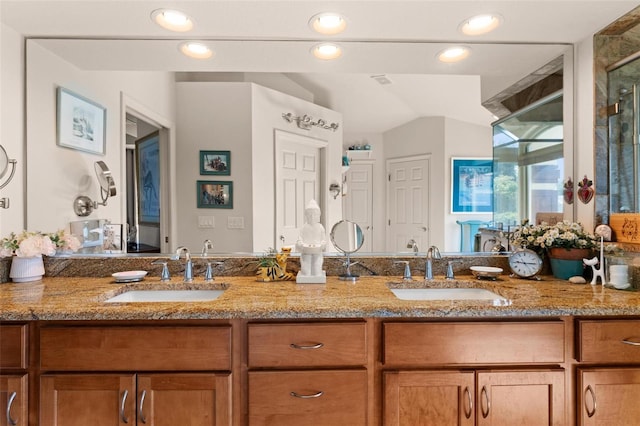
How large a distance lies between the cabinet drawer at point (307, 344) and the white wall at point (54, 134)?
118 centimetres

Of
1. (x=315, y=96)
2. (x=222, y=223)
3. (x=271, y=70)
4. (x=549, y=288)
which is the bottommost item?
(x=549, y=288)

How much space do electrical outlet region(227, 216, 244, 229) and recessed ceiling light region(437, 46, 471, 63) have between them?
141 centimetres

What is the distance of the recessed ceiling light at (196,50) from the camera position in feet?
6.07

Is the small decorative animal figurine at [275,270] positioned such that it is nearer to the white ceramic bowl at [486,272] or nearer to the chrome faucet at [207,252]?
the chrome faucet at [207,252]

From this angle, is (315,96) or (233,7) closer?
(233,7)

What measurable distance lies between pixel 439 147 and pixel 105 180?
184 cm

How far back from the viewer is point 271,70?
195 cm

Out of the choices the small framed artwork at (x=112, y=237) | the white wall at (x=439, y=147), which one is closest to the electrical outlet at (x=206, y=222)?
the small framed artwork at (x=112, y=237)

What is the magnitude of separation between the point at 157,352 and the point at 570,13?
2.33 metres

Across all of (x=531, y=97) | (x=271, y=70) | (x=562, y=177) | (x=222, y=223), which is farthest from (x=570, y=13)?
(x=222, y=223)

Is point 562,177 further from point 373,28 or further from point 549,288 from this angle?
point 373,28

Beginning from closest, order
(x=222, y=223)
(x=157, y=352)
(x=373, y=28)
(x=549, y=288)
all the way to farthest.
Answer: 1. (x=157, y=352)
2. (x=549, y=288)
3. (x=373, y=28)
4. (x=222, y=223)

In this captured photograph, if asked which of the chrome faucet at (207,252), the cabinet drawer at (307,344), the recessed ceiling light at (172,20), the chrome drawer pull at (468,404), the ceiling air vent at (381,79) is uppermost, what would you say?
the recessed ceiling light at (172,20)

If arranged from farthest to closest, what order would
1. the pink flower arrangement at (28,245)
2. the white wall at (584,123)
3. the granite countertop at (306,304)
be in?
the white wall at (584,123), the pink flower arrangement at (28,245), the granite countertop at (306,304)
